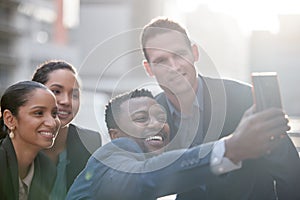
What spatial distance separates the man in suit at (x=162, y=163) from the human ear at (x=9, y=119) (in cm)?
75

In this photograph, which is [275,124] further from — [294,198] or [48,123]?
[48,123]

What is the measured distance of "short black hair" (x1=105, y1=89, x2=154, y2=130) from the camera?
93.3 inches

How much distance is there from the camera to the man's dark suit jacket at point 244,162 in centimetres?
177

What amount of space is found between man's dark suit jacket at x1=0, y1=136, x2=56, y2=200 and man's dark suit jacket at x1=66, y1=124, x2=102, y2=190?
0.67 feet

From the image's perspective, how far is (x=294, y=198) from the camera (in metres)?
1.87

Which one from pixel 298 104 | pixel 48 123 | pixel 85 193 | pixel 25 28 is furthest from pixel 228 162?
pixel 25 28

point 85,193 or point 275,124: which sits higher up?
point 275,124

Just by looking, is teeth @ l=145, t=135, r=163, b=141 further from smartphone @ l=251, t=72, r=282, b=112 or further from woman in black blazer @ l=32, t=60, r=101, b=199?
woman in black blazer @ l=32, t=60, r=101, b=199

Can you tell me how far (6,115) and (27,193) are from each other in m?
0.36

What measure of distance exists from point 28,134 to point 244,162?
3.83ft

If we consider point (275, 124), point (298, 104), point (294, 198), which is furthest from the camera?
point (298, 104)

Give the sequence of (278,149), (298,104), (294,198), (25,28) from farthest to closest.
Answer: (25,28) → (298,104) → (294,198) → (278,149)

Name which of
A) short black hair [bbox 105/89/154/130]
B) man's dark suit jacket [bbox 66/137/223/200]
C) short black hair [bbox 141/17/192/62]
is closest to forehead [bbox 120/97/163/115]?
short black hair [bbox 105/89/154/130]

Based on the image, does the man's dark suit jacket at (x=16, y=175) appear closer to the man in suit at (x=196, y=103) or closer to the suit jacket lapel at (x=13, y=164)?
the suit jacket lapel at (x=13, y=164)
